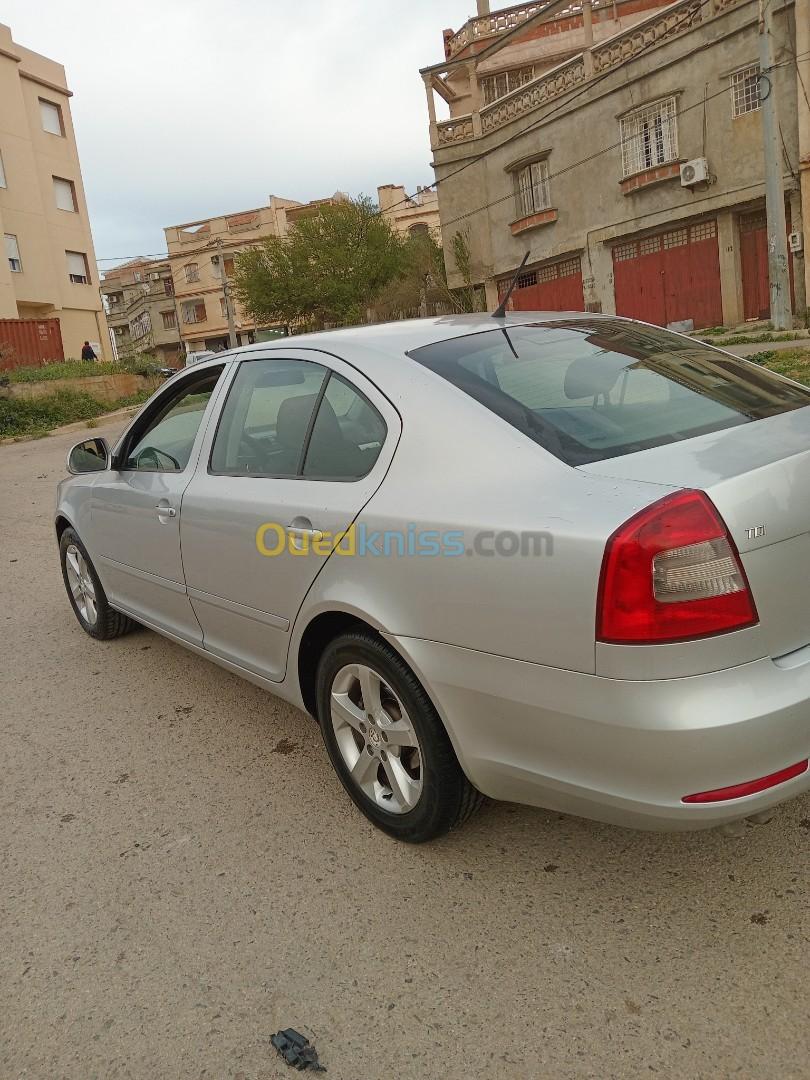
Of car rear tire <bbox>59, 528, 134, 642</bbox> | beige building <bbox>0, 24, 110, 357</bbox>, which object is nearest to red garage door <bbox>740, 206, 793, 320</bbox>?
car rear tire <bbox>59, 528, 134, 642</bbox>

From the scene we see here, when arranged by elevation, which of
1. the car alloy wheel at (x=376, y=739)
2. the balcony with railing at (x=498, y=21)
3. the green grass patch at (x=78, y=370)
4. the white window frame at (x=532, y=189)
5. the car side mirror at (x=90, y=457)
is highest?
the balcony with railing at (x=498, y=21)

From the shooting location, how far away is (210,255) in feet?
197

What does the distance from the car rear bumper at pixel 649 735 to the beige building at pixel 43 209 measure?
34.1 meters

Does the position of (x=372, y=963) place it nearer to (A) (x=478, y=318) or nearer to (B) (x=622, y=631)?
(B) (x=622, y=631)

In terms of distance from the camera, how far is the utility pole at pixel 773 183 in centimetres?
1521

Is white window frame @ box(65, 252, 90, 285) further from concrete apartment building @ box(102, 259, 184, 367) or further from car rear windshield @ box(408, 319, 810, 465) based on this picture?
car rear windshield @ box(408, 319, 810, 465)

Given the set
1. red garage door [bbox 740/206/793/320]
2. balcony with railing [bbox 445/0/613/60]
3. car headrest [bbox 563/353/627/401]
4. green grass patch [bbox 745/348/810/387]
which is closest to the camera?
car headrest [bbox 563/353/627/401]

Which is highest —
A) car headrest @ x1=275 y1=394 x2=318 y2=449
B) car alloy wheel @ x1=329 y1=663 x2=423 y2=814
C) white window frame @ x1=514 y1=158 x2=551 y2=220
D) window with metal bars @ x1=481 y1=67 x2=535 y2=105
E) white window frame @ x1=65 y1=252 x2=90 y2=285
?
window with metal bars @ x1=481 y1=67 x2=535 y2=105

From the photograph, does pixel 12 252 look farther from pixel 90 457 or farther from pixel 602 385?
pixel 602 385

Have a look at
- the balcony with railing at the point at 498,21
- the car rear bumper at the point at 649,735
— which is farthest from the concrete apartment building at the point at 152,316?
the car rear bumper at the point at 649,735

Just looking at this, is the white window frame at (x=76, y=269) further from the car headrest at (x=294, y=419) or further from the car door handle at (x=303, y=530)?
the car door handle at (x=303, y=530)

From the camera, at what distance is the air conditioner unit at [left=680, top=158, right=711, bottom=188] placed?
21.1 meters

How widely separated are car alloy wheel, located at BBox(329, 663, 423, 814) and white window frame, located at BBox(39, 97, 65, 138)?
3911cm

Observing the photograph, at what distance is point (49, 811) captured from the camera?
121 inches
